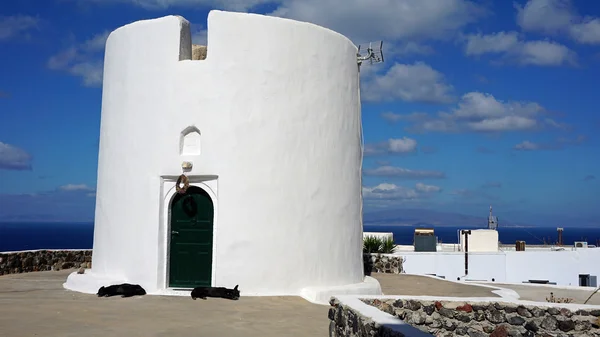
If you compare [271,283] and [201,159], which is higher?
[201,159]

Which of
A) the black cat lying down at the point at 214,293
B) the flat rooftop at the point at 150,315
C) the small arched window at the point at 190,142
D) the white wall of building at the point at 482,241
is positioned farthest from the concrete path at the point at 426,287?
the white wall of building at the point at 482,241

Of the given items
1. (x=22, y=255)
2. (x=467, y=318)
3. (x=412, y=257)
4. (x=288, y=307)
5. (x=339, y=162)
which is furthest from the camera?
(x=412, y=257)

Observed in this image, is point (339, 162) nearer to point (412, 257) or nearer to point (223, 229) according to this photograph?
point (223, 229)

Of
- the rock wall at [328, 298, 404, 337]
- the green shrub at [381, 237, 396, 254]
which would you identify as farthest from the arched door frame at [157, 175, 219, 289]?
the green shrub at [381, 237, 396, 254]

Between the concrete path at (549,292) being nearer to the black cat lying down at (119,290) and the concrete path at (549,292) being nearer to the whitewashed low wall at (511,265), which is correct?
the black cat lying down at (119,290)

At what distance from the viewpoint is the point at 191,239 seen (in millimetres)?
11328

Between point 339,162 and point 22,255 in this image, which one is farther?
point 22,255

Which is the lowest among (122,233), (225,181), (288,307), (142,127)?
(288,307)

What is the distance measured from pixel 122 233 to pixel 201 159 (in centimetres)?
206

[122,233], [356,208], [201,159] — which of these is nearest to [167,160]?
[201,159]

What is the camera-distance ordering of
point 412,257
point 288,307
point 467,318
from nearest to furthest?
point 467,318 → point 288,307 → point 412,257

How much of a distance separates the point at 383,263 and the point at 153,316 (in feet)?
35.5

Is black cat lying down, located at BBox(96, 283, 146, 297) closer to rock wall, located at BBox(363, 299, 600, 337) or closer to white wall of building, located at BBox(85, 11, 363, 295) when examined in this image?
white wall of building, located at BBox(85, 11, 363, 295)

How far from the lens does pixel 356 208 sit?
1258cm
